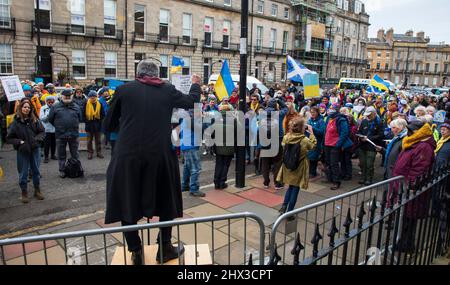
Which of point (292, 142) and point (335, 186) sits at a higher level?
point (292, 142)

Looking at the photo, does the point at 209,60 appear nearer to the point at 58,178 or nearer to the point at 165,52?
the point at 165,52

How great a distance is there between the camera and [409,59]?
97.0m

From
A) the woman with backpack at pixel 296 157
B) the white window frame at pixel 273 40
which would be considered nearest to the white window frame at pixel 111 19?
the white window frame at pixel 273 40

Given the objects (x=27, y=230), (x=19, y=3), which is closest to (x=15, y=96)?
(x=27, y=230)

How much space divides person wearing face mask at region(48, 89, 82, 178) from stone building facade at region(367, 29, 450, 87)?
9918 centimetres

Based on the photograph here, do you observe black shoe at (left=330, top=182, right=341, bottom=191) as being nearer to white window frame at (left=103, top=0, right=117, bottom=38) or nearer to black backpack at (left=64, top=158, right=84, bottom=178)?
black backpack at (left=64, top=158, right=84, bottom=178)

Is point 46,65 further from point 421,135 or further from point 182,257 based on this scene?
point 421,135

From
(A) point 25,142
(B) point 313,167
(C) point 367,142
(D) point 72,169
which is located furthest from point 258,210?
(D) point 72,169

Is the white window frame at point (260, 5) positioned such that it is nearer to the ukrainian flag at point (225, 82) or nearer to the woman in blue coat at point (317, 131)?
the ukrainian flag at point (225, 82)

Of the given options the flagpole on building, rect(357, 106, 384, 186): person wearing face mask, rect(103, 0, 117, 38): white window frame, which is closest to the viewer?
the flagpole on building

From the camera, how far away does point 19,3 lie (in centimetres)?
2523

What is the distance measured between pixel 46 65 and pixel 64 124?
23788mm

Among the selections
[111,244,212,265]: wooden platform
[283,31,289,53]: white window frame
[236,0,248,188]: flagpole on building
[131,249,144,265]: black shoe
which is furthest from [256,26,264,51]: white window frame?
[131,249,144,265]: black shoe

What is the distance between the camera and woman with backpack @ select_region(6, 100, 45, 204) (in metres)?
5.97
